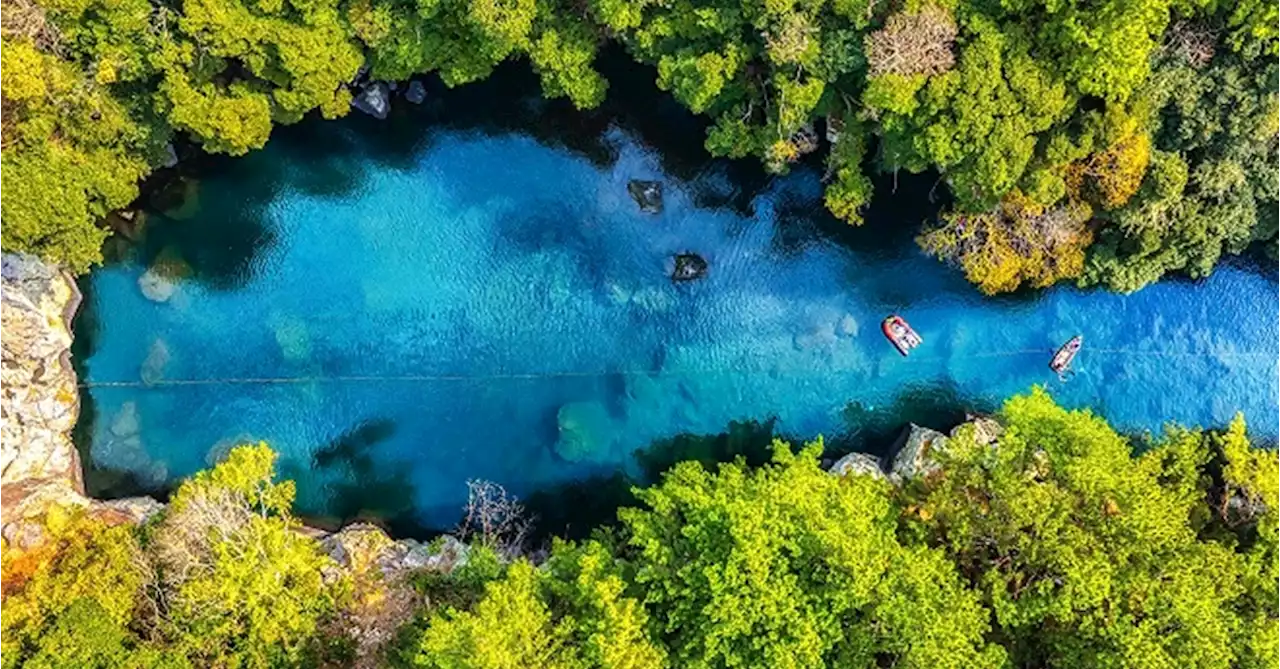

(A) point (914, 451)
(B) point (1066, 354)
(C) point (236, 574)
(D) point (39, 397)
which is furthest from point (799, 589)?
(D) point (39, 397)

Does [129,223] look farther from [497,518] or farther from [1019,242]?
[1019,242]

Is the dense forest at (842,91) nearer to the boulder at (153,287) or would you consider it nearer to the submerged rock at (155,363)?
the boulder at (153,287)

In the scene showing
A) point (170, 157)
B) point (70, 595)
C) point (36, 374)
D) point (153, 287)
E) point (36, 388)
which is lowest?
point (70, 595)

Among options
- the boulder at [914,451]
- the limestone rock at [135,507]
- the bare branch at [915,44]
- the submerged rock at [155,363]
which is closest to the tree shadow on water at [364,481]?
the limestone rock at [135,507]

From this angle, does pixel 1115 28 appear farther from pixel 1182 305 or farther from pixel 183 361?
pixel 183 361

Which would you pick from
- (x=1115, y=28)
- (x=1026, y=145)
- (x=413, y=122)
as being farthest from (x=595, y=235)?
(x=1115, y=28)

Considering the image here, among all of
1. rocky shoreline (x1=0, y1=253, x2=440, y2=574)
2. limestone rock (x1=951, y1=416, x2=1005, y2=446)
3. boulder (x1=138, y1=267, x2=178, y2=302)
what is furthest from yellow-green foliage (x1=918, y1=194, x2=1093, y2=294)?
boulder (x1=138, y1=267, x2=178, y2=302)
